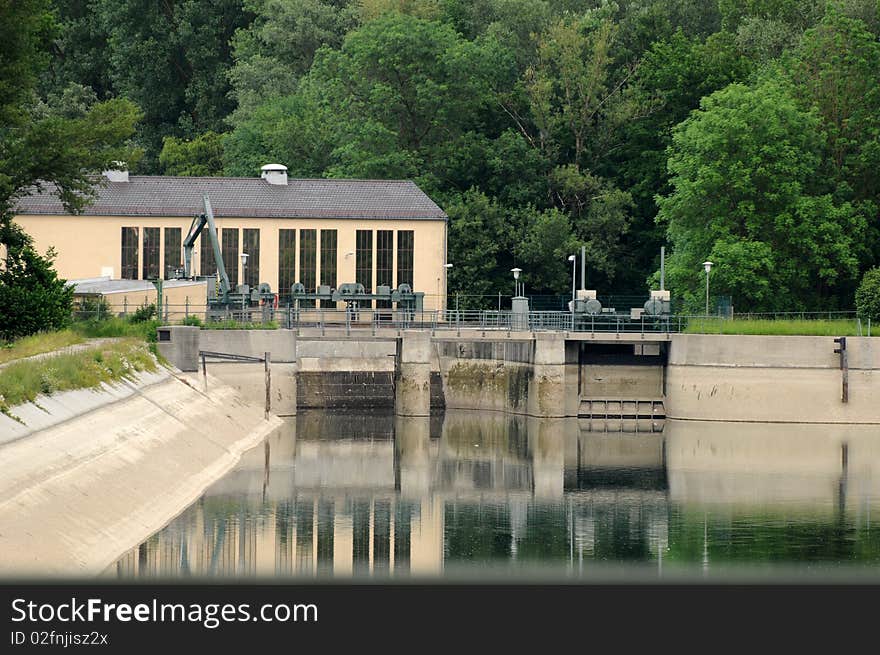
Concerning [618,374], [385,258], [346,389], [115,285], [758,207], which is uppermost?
[758,207]

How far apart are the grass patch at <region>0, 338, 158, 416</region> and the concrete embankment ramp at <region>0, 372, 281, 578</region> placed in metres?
1.02

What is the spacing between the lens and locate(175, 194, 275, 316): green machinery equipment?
94.0 meters

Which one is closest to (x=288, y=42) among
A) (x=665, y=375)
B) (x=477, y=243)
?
(x=477, y=243)

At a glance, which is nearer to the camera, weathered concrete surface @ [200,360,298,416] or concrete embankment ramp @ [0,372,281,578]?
concrete embankment ramp @ [0,372,281,578]

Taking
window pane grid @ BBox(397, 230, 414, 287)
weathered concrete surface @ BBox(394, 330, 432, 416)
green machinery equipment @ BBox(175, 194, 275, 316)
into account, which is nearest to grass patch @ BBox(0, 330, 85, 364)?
green machinery equipment @ BBox(175, 194, 275, 316)

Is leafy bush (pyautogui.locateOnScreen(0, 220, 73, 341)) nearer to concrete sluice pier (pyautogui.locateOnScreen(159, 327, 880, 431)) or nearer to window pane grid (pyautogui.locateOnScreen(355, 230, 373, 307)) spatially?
concrete sluice pier (pyautogui.locateOnScreen(159, 327, 880, 431))

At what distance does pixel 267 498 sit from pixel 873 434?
3678 centimetres

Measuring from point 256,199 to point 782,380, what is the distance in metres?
36.7

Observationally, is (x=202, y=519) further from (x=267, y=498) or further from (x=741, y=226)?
(x=741, y=226)

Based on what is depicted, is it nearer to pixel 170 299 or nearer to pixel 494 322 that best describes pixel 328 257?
pixel 494 322

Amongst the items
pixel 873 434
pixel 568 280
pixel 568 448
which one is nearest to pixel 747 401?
pixel 873 434

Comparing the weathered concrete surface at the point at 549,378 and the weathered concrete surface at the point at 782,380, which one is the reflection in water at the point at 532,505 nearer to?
the weathered concrete surface at the point at 549,378

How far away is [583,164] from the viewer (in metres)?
125

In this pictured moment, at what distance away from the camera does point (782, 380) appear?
8756 cm
